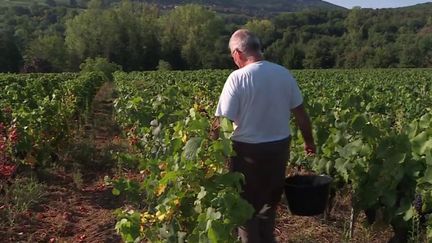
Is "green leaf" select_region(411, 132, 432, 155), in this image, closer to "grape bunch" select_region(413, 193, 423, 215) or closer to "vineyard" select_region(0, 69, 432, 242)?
"vineyard" select_region(0, 69, 432, 242)

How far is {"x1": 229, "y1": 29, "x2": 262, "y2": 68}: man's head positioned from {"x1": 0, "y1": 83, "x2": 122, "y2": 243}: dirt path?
2383 mm

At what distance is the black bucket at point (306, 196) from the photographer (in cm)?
427

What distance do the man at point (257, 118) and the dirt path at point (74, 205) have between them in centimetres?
187

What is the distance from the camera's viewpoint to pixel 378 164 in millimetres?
4562

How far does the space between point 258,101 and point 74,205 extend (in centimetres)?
365

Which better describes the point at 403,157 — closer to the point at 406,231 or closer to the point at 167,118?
the point at 406,231

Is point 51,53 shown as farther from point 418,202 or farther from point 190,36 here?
point 418,202

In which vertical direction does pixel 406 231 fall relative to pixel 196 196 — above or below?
below

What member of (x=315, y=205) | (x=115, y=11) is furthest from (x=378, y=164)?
(x=115, y=11)

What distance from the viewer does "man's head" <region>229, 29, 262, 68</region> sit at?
3.84 meters

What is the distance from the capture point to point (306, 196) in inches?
169

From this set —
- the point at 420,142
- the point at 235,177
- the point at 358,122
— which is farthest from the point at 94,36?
the point at 235,177

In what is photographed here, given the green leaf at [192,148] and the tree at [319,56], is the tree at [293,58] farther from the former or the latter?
the green leaf at [192,148]

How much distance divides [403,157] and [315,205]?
29.2 inches
